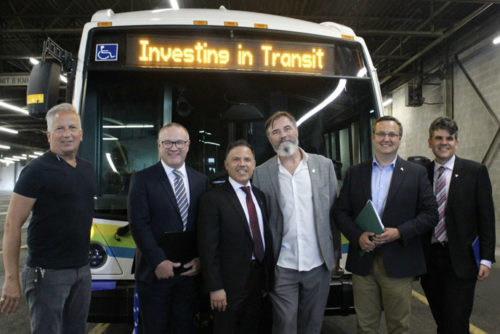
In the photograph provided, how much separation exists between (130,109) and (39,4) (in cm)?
922

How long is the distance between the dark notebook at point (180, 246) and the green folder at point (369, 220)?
1093 mm

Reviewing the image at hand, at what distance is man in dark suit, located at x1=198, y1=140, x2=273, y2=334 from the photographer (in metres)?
2.26

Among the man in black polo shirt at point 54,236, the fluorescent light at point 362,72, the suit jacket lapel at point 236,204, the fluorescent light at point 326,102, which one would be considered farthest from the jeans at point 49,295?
the fluorescent light at point 362,72

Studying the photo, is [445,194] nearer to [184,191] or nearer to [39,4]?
[184,191]

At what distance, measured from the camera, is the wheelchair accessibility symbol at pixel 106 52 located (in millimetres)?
3037

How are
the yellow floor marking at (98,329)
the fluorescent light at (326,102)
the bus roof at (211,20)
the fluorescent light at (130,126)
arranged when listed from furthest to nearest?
the yellow floor marking at (98,329) → the fluorescent light at (326,102) → the bus roof at (211,20) → the fluorescent light at (130,126)

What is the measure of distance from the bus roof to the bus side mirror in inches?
21.8

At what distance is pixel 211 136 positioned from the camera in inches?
122

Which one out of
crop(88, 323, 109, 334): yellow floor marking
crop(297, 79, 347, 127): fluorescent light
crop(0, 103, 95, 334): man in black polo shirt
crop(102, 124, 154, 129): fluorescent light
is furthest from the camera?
crop(88, 323, 109, 334): yellow floor marking

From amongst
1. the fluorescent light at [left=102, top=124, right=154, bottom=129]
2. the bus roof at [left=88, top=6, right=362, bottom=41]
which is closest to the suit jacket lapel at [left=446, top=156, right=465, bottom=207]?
the bus roof at [left=88, top=6, right=362, bottom=41]

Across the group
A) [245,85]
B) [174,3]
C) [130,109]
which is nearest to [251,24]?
[245,85]

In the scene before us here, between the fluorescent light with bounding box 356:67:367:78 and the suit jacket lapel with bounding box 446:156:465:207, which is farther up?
the fluorescent light with bounding box 356:67:367:78

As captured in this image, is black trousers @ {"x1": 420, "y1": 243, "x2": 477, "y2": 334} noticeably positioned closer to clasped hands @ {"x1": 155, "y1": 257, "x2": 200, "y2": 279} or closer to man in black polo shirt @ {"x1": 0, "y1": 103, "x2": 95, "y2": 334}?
clasped hands @ {"x1": 155, "y1": 257, "x2": 200, "y2": 279}

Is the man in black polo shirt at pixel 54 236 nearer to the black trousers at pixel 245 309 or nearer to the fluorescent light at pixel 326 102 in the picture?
the black trousers at pixel 245 309
